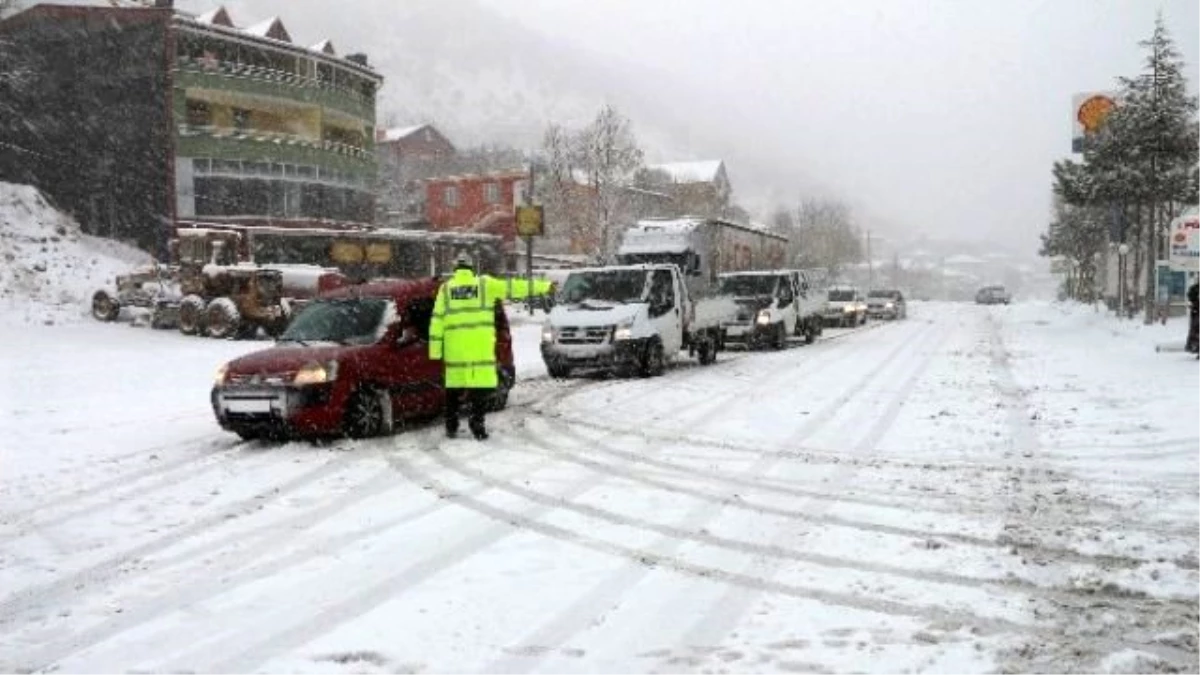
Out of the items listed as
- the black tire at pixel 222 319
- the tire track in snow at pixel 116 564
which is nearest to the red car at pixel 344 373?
the tire track in snow at pixel 116 564

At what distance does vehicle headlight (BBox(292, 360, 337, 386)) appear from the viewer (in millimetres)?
10250

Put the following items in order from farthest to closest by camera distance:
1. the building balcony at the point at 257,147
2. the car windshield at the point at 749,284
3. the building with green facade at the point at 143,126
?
the building balcony at the point at 257,147 → the building with green facade at the point at 143,126 → the car windshield at the point at 749,284

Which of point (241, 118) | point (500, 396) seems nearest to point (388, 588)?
point (500, 396)

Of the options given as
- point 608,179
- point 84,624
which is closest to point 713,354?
point 84,624

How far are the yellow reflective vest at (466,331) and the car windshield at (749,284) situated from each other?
15.2 meters

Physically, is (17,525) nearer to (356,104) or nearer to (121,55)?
(121,55)

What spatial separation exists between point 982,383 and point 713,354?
228 inches

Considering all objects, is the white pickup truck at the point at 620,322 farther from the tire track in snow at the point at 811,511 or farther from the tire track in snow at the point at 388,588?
the tire track in snow at the point at 388,588

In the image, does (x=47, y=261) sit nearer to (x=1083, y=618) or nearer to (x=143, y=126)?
(x=143, y=126)

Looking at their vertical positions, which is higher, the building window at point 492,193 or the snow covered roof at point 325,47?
the snow covered roof at point 325,47

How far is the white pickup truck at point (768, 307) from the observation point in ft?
79.5

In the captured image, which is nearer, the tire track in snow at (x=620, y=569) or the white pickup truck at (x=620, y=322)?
the tire track in snow at (x=620, y=569)

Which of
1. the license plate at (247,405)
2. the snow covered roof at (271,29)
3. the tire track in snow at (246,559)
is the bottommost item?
the tire track in snow at (246,559)

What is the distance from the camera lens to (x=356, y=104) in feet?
169
